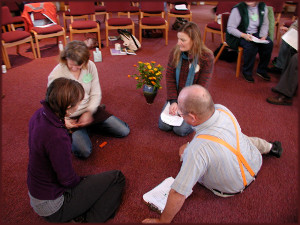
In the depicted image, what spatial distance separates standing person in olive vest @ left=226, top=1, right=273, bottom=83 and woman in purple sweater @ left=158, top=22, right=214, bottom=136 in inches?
62.6

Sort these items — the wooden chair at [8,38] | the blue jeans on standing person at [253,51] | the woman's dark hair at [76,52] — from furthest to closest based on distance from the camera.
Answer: the wooden chair at [8,38] < the blue jeans on standing person at [253,51] < the woman's dark hair at [76,52]

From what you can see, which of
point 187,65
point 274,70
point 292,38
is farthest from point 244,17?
point 187,65

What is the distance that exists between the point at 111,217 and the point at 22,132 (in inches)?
61.5

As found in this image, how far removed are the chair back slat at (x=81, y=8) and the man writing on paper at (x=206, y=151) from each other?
445 cm

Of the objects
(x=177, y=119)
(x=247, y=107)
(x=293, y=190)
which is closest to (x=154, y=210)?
(x=177, y=119)

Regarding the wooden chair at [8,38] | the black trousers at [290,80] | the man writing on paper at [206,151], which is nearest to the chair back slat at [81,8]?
the wooden chair at [8,38]

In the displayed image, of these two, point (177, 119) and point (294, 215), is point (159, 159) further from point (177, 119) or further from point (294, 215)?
point (294, 215)

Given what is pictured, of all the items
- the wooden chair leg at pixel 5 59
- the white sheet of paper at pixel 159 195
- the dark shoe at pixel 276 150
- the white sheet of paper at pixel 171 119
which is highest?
the wooden chair leg at pixel 5 59

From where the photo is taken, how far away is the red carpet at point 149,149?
1.91m

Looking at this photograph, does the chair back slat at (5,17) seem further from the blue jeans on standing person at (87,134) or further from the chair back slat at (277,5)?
the chair back slat at (277,5)

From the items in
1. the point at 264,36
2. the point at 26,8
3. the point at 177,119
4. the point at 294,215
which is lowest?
the point at 294,215

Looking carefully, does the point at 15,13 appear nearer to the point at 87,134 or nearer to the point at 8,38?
the point at 8,38

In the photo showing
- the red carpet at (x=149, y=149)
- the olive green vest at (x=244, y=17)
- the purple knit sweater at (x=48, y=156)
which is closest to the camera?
the purple knit sweater at (x=48, y=156)

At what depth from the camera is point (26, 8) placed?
15.6 ft
